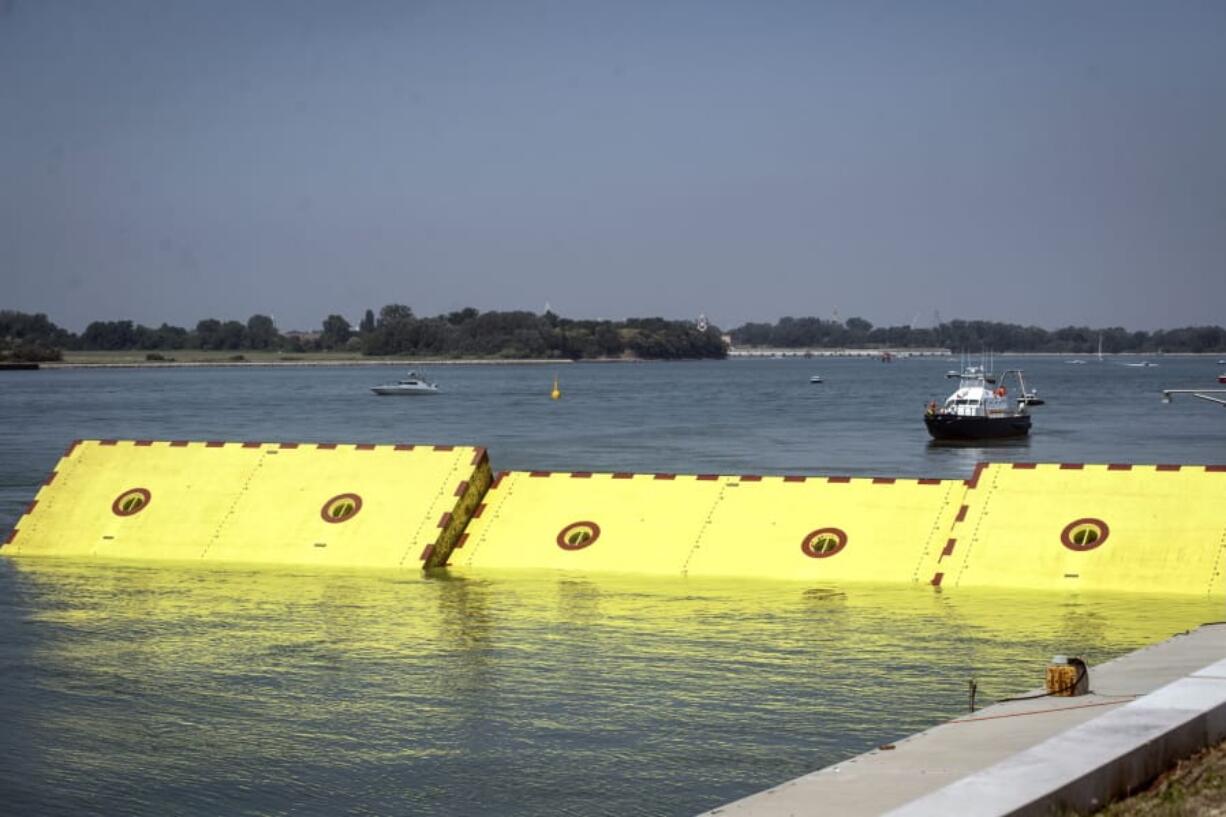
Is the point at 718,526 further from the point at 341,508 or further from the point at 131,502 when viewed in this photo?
the point at 131,502

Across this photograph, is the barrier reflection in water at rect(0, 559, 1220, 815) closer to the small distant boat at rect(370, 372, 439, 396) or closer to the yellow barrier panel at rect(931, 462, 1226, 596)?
the yellow barrier panel at rect(931, 462, 1226, 596)

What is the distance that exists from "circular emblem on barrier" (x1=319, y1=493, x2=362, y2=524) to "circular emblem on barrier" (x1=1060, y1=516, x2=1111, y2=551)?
32.9 feet

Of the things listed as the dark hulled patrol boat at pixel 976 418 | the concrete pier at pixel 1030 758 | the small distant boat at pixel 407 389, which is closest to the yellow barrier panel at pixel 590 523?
the concrete pier at pixel 1030 758

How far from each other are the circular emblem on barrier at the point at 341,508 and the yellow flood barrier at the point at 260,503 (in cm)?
1

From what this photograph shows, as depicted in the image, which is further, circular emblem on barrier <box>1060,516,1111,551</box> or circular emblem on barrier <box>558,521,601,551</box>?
circular emblem on barrier <box>558,521,601,551</box>

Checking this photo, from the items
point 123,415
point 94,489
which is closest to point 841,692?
point 94,489

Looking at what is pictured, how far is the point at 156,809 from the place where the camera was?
11656 mm

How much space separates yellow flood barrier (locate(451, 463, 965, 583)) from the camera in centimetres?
2077

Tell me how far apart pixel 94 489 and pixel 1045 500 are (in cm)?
1449

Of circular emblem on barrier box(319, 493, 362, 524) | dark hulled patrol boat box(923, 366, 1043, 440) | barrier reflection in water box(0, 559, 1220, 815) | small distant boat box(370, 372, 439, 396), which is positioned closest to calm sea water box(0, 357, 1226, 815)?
barrier reflection in water box(0, 559, 1220, 815)

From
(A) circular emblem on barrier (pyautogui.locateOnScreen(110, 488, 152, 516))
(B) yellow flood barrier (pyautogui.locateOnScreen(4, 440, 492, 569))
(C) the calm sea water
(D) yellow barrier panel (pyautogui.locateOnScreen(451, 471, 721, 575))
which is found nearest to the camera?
(C) the calm sea water

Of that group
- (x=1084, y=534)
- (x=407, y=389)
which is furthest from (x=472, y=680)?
(x=407, y=389)

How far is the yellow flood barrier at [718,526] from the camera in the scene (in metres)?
20.8

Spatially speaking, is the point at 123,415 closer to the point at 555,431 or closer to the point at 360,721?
the point at 555,431
